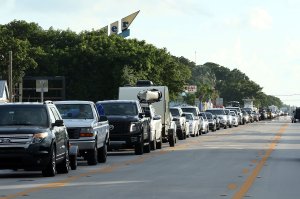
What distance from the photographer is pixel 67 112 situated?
27.2m

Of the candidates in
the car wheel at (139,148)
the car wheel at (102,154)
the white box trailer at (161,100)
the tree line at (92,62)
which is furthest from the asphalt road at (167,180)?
the tree line at (92,62)

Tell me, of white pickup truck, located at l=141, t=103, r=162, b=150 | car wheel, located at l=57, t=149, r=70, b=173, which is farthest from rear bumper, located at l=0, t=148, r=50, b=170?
white pickup truck, located at l=141, t=103, r=162, b=150

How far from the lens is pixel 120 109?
3372cm

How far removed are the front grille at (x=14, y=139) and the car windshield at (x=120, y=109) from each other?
41.8 feet

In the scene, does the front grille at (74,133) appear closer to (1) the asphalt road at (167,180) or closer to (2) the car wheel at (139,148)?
(1) the asphalt road at (167,180)

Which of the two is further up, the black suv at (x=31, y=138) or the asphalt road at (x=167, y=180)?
the black suv at (x=31, y=138)

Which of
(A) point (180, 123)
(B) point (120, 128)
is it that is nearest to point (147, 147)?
(B) point (120, 128)

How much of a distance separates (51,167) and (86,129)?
481 cm

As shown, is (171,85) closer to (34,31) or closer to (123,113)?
(34,31)

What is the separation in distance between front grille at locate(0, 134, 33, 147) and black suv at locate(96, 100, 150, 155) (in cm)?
1190

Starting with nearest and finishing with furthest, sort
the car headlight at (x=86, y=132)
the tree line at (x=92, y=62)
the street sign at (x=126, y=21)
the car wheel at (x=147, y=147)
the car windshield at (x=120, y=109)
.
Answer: the car headlight at (x=86, y=132)
the car windshield at (x=120, y=109)
the car wheel at (x=147, y=147)
the tree line at (x=92, y=62)
the street sign at (x=126, y=21)

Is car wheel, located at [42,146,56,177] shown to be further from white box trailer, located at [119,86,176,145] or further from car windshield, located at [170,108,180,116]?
car windshield, located at [170,108,180,116]

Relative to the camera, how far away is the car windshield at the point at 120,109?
33.5m

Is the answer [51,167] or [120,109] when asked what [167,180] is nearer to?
[51,167]
